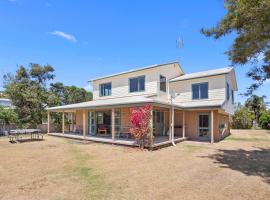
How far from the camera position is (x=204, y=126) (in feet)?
58.0

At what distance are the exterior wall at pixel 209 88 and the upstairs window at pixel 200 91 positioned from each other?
0.89 feet

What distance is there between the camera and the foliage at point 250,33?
21.8ft

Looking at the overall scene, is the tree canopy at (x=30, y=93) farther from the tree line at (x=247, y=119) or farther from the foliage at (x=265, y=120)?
the foliage at (x=265, y=120)

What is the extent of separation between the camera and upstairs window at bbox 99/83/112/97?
21.7 metres

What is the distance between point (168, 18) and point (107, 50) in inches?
408

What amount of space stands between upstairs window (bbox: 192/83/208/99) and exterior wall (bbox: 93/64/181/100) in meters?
2.87

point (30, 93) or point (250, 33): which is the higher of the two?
point (250, 33)

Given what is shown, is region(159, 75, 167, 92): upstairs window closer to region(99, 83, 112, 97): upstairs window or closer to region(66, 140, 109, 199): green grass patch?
region(99, 83, 112, 97): upstairs window

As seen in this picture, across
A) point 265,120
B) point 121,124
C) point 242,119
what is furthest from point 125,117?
point 265,120

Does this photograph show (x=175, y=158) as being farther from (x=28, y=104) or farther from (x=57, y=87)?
(x=57, y=87)

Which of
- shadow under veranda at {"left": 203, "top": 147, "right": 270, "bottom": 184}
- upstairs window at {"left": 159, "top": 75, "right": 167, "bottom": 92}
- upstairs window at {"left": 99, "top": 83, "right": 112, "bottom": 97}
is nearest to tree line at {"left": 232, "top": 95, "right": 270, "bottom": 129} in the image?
upstairs window at {"left": 159, "top": 75, "right": 167, "bottom": 92}

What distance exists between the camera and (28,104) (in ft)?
81.6

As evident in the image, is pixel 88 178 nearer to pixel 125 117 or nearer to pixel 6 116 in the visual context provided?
pixel 125 117

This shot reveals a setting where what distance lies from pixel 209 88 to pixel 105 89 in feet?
35.1
